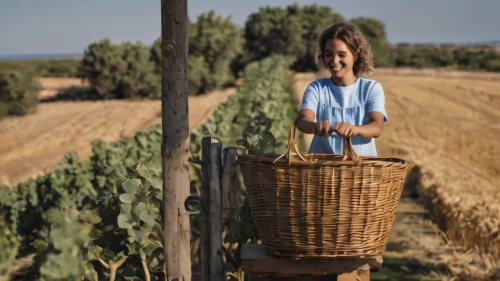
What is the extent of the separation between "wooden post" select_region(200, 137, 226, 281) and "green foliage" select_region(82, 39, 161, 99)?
99.4ft

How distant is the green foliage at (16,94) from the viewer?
90.6ft

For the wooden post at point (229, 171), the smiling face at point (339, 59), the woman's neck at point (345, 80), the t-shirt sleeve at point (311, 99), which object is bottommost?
the wooden post at point (229, 171)

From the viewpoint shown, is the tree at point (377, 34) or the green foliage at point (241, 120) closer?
the green foliage at point (241, 120)

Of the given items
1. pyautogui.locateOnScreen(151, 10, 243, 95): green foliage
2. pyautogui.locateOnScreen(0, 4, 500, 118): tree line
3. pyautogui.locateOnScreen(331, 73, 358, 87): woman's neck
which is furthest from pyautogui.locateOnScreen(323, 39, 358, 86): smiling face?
pyautogui.locateOnScreen(151, 10, 243, 95): green foliage

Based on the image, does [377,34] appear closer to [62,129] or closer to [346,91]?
[62,129]

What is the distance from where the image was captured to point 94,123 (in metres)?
23.4

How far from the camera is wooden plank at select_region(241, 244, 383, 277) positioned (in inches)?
126

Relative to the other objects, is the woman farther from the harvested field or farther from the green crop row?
the harvested field

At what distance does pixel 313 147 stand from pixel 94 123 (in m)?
20.4

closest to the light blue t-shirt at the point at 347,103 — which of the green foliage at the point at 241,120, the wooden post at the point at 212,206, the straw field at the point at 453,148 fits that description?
the wooden post at the point at 212,206

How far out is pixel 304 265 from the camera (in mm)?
3203

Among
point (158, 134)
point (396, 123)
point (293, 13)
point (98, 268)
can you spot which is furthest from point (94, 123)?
point (293, 13)

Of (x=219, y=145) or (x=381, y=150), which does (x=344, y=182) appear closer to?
(x=219, y=145)

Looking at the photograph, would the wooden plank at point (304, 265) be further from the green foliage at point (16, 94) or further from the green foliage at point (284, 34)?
the green foliage at point (284, 34)
